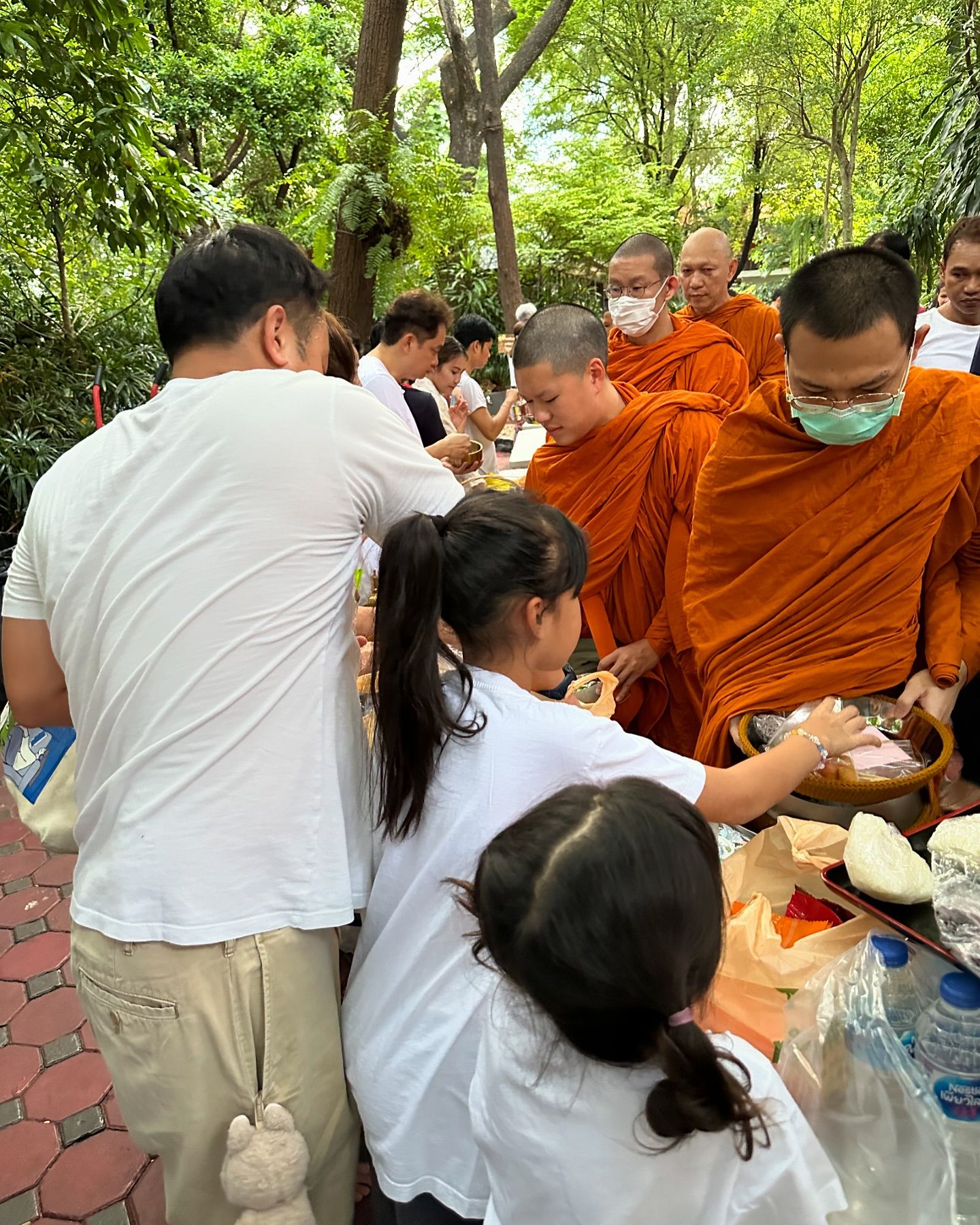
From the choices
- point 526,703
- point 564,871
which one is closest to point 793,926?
point 526,703

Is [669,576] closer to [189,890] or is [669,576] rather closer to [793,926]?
[793,926]

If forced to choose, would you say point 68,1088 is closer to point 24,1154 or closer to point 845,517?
point 24,1154

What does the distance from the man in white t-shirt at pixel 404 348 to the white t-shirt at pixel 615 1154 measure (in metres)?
3.17

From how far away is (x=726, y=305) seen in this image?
172 inches

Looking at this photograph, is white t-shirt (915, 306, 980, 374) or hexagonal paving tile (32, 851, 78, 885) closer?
hexagonal paving tile (32, 851, 78, 885)

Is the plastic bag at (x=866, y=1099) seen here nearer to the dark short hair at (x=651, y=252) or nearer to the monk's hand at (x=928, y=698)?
the monk's hand at (x=928, y=698)

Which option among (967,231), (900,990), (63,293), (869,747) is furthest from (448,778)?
(63,293)

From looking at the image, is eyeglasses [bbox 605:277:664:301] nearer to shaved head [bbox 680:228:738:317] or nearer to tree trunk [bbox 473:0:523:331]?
shaved head [bbox 680:228:738:317]

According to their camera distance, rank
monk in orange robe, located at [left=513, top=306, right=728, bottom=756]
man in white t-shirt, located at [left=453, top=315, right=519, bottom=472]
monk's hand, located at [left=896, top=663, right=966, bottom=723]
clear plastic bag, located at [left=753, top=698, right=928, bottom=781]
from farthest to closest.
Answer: man in white t-shirt, located at [left=453, top=315, right=519, bottom=472], monk in orange robe, located at [left=513, top=306, right=728, bottom=756], monk's hand, located at [left=896, top=663, right=966, bottom=723], clear plastic bag, located at [left=753, top=698, right=928, bottom=781]

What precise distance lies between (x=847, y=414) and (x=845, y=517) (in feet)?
0.87

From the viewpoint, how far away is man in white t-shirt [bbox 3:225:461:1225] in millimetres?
1288

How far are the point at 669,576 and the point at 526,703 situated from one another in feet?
4.79

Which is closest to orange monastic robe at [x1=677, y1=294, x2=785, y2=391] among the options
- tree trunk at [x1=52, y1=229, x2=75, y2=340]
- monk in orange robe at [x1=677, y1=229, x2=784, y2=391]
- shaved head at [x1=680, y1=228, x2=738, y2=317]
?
monk in orange robe at [x1=677, y1=229, x2=784, y2=391]

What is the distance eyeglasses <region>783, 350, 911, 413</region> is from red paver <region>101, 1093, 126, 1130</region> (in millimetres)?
2391
